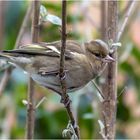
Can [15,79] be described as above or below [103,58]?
above

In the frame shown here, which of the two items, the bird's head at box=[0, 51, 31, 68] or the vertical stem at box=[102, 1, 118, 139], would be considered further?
the bird's head at box=[0, 51, 31, 68]

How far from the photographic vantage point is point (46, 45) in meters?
2.72

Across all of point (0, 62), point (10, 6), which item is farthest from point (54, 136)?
point (0, 62)

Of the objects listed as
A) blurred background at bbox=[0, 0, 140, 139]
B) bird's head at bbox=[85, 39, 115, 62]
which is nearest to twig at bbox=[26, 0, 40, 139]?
bird's head at bbox=[85, 39, 115, 62]

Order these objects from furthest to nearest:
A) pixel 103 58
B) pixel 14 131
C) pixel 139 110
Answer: pixel 139 110
pixel 14 131
pixel 103 58

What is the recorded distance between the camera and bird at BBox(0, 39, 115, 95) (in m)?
2.67

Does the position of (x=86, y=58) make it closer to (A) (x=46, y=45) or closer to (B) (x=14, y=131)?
(A) (x=46, y=45)

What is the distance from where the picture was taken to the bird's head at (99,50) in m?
2.72

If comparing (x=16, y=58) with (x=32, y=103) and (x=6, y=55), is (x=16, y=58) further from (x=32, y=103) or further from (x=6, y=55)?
(x=32, y=103)

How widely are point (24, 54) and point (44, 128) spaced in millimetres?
1718

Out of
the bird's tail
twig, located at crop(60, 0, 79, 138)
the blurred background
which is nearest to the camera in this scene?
twig, located at crop(60, 0, 79, 138)

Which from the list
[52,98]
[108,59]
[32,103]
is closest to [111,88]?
[108,59]

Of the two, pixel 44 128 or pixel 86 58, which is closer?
pixel 86 58

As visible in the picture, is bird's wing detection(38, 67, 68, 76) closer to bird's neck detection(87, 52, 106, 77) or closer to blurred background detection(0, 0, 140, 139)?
bird's neck detection(87, 52, 106, 77)
